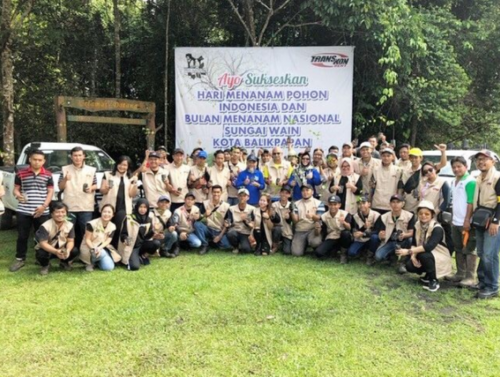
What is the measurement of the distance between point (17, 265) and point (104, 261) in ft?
3.95

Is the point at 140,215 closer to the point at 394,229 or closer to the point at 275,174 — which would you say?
the point at 275,174

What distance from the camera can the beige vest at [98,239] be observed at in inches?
223

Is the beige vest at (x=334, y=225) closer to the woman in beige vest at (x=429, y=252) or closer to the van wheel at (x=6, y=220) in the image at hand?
the woman in beige vest at (x=429, y=252)

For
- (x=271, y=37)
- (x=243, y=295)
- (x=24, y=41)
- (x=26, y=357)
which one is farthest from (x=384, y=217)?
(x=24, y=41)

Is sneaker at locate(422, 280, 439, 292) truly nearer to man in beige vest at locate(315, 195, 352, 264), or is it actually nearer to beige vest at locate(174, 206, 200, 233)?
man in beige vest at locate(315, 195, 352, 264)

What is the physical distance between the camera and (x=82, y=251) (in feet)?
18.6

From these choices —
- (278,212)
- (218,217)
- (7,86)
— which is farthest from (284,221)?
(7,86)

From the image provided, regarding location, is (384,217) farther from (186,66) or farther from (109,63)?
(109,63)

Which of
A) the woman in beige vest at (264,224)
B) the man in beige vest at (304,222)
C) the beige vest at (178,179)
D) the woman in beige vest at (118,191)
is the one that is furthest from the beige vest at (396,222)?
the woman in beige vest at (118,191)

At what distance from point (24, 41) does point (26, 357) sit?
11.6 metres

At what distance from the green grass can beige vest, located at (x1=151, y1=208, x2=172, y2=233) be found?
0.82 meters

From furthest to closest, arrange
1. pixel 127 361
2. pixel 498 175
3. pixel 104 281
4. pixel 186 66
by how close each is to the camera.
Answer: pixel 186 66 → pixel 104 281 → pixel 498 175 → pixel 127 361

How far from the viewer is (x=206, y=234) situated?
677 cm

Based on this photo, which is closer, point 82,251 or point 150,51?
point 82,251
